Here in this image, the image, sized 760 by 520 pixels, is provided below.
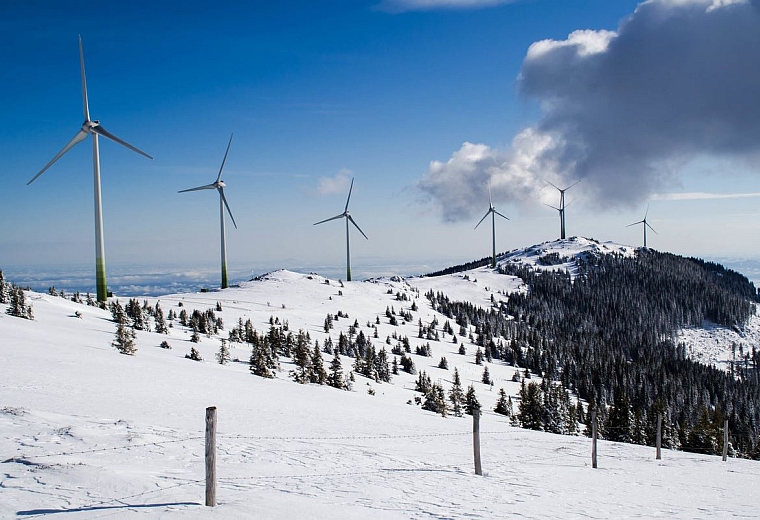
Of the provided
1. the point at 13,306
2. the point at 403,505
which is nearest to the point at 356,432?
the point at 403,505

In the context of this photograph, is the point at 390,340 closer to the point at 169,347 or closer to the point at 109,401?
the point at 169,347

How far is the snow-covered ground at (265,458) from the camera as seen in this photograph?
1319cm

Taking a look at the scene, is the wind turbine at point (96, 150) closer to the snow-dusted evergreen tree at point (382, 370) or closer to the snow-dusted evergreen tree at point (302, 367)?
the snow-dusted evergreen tree at point (302, 367)

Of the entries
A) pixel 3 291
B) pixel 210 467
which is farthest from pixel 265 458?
pixel 3 291

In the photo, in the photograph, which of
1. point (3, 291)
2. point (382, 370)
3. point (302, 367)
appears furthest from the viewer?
point (382, 370)

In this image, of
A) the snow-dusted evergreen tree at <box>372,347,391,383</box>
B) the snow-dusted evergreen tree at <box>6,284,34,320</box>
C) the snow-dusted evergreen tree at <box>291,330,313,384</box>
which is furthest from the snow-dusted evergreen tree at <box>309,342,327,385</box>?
the snow-dusted evergreen tree at <box>6,284,34,320</box>

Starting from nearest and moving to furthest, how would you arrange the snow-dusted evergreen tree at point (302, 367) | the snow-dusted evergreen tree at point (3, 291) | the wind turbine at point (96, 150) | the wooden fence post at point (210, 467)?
the wooden fence post at point (210, 467)
the snow-dusted evergreen tree at point (302, 367)
the snow-dusted evergreen tree at point (3, 291)
the wind turbine at point (96, 150)

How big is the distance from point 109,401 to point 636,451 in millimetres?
30871

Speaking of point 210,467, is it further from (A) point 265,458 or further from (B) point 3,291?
(B) point 3,291

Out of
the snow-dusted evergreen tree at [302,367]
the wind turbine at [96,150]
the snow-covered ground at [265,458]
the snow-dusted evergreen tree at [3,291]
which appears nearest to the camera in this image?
the snow-covered ground at [265,458]

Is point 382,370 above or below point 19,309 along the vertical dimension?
below

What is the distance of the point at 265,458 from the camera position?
18562mm

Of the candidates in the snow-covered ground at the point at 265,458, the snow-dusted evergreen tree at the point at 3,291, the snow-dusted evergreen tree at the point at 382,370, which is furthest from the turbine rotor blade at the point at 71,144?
the snow-dusted evergreen tree at the point at 382,370

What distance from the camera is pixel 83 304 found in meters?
71.5
